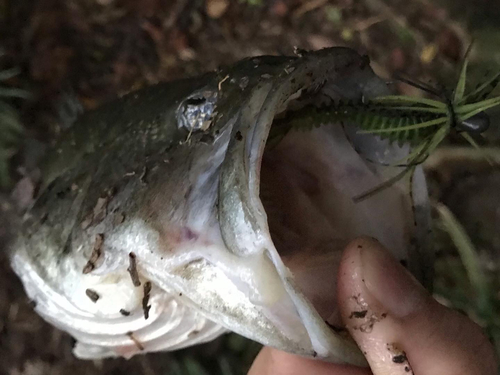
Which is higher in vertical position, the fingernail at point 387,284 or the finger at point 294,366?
the fingernail at point 387,284

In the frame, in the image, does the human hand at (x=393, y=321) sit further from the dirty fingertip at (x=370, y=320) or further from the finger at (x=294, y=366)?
the finger at (x=294, y=366)

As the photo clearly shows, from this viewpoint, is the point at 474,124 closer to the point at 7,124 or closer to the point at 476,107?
the point at 476,107

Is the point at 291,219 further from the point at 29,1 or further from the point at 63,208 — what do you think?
the point at 29,1

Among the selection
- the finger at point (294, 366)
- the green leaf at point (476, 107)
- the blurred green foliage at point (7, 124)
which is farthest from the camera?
the blurred green foliage at point (7, 124)

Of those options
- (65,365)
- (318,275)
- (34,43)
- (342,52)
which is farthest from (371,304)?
(34,43)

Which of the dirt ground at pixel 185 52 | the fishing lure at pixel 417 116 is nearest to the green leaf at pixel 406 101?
the fishing lure at pixel 417 116

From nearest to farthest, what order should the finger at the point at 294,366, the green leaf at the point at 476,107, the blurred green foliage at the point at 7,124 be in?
the green leaf at the point at 476,107
the finger at the point at 294,366
the blurred green foliage at the point at 7,124

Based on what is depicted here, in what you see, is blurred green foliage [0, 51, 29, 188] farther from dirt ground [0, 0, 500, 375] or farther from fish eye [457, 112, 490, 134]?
fish eye [457, 112, 490, 134]
